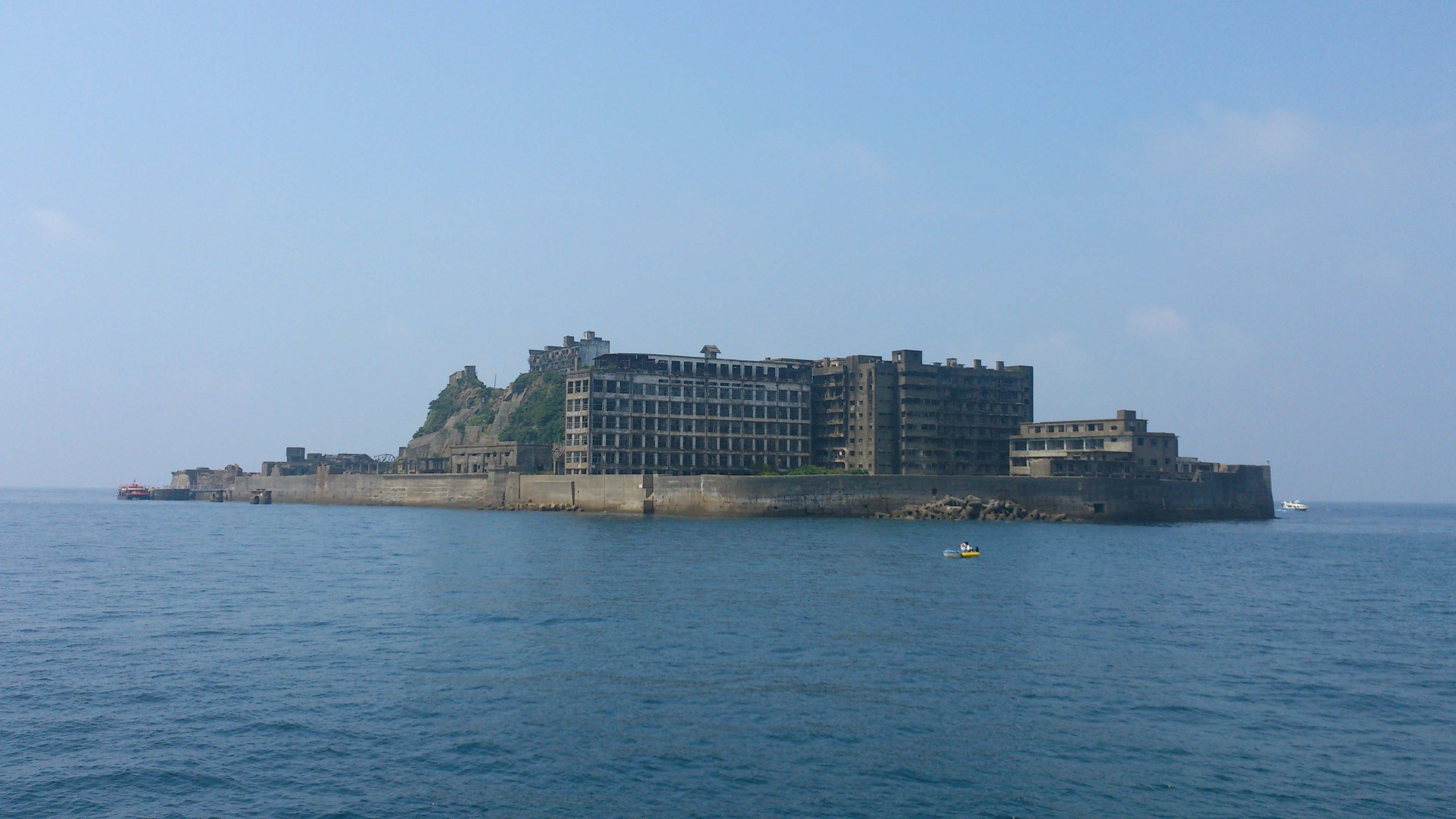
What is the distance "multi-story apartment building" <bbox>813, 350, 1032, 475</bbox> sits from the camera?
175000 mm

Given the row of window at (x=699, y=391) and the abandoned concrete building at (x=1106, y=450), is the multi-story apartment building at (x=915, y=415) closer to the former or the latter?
the row of window at (x=699, y=391)

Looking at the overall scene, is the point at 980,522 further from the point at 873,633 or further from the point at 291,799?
the point at 291,799

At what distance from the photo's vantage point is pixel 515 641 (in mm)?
43250

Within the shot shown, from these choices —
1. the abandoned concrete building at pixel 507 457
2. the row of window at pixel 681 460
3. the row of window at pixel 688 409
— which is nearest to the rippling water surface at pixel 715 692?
the row of window at pixel 681 460

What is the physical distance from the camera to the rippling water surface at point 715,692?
25.3m

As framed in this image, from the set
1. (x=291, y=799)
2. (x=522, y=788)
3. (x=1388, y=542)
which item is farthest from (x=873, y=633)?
(x=1388, y=542)

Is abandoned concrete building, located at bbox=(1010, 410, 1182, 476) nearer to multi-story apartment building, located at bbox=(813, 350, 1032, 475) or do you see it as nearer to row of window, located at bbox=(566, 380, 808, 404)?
multi-story apartment building, located at bbox=(813, 350, 1032, 475)

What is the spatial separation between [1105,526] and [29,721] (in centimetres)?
12653

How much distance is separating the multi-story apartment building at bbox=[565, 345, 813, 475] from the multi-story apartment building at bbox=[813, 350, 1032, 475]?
194 inches

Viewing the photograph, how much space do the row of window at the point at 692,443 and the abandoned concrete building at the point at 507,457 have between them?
35.2 ft

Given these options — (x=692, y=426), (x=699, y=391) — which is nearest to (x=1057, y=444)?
(x=699, y=391)

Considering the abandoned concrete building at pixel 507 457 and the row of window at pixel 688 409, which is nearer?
the row of window at pixel 688 409

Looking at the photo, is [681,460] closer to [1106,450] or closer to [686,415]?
[686,415]

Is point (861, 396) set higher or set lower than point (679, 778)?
higher
